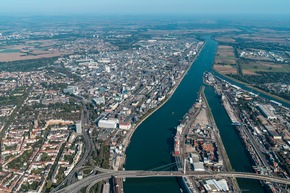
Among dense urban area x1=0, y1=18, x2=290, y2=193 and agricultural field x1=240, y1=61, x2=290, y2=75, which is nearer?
dense urban area x1=0, y1=18, x2=290, y2=193

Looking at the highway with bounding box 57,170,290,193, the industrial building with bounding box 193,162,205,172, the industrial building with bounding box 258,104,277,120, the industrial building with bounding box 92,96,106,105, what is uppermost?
the industrial building with bounding box 258,104,277,120

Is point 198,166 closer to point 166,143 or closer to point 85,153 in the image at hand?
point 166,143

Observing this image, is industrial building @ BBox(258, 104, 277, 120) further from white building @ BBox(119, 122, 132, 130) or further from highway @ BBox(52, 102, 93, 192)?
highway @ BBox(52, 102, 93, 192)

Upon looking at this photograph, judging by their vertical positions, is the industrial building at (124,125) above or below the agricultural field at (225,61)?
below

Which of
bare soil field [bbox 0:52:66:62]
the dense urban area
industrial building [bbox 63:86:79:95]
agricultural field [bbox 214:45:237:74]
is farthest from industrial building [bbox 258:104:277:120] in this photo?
bare soil field [bbox 0:52:66:62]

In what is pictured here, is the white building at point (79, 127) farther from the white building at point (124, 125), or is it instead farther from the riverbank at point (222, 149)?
the riverbank at point (222, 149)

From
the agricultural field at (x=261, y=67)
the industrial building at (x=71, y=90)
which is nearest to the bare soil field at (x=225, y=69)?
the agricultural field at (x=261, y=67)

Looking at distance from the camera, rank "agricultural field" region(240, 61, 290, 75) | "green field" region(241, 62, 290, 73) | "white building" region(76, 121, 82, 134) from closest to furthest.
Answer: "white building" region(76, 121, 82, 134)
"agricultural field" region(240, 61, 290, 75)
"green field" region(241, 62, 290, 73)
